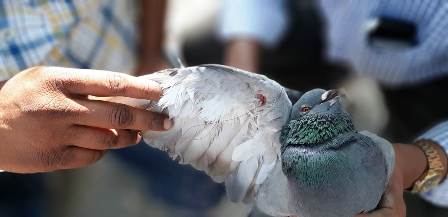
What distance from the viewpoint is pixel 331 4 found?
1.03 meters

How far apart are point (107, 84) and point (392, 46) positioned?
0.57m

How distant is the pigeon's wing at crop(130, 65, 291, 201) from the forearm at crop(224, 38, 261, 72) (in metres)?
0.48

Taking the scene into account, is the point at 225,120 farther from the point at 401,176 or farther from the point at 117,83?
the point at 401,176

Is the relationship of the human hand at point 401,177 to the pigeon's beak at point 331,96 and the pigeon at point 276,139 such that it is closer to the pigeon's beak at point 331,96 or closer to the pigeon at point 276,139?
the pigeon at point 276,139

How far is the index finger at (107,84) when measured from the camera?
600mm

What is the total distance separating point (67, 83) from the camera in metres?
0.63

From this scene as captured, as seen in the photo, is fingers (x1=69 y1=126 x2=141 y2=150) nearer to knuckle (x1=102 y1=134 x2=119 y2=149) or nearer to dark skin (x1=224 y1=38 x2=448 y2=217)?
knuckle (x1=102 y1=134 x2=119 y2=149)

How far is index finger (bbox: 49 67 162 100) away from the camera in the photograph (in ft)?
1.97

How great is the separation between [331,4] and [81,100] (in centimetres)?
57

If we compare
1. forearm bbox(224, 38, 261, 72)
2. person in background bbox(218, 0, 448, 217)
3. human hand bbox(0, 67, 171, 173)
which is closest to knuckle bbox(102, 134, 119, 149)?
human hand bbox(0, 67, 171, 173)

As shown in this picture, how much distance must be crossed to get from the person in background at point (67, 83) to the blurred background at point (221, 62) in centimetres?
2

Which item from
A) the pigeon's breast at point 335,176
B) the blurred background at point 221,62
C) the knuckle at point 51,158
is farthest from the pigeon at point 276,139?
the blurred background at point 221,62

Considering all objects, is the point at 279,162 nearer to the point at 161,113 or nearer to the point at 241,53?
the point at 161,113

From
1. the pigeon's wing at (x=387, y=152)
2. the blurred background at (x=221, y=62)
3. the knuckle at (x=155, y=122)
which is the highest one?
the knuckle at (x=155, y=122)
